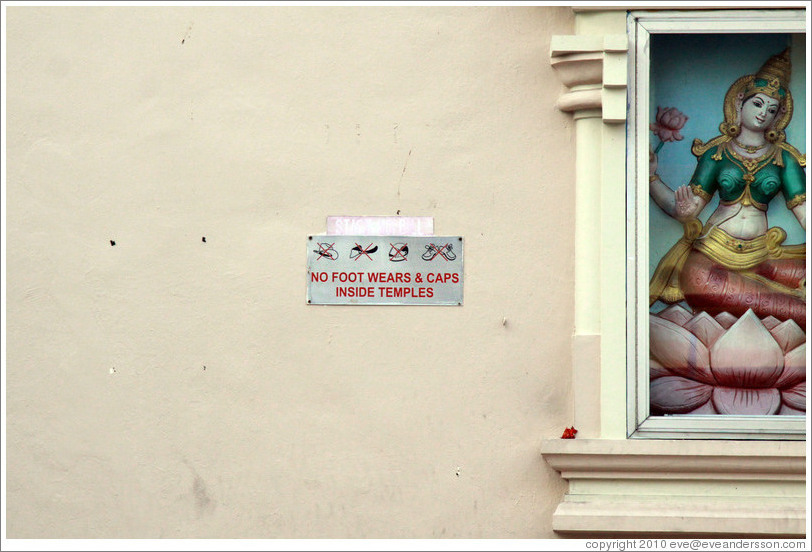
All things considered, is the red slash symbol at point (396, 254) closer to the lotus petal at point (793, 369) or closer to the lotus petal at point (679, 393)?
the lotus petal at point (679, 393)

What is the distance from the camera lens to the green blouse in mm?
4703

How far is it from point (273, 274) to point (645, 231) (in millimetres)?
1451

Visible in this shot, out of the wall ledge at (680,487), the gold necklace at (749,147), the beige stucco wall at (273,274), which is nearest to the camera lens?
the wall ledge at (680,487)

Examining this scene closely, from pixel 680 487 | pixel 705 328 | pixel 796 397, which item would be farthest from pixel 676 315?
pixel 680 487

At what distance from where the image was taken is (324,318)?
4.66 meters

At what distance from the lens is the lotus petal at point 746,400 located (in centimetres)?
464

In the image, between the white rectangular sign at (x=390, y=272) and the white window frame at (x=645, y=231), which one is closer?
the white window frame at (x=645, y=231)

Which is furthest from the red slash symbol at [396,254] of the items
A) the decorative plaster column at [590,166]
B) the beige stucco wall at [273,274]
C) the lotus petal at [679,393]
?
the lotus petal at [679,393]

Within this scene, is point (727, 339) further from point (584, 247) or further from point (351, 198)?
point (351, 198)

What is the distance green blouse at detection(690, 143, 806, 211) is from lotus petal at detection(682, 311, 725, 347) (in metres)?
0.47

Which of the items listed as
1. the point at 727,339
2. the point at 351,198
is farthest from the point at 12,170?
the point at 727,339

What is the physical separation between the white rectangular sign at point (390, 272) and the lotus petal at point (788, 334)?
1.26 m

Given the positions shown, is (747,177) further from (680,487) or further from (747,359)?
(680,487)

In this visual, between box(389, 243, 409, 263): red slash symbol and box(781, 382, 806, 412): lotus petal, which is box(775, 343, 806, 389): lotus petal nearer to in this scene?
box(781, 382, 806, 412): lotus petal
